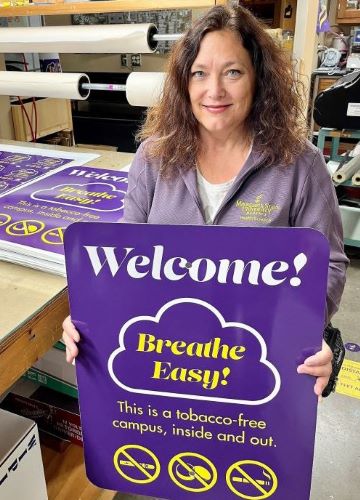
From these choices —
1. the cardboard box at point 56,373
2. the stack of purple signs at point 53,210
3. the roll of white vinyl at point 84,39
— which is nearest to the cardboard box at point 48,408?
the cardboard box at point 56,373

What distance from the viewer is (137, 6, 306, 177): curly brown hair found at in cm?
94

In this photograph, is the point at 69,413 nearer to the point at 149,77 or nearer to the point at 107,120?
the point at 149,77

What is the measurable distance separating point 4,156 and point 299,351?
1.23 m

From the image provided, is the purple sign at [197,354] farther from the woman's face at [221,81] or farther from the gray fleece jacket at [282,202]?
the woman's face at [221,81]

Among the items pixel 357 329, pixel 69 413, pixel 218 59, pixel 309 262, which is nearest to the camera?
pixel 309 262

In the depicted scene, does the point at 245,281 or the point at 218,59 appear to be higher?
the point at 218,59

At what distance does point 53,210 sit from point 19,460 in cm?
54

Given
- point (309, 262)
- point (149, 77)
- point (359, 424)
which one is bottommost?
point (359, 424)

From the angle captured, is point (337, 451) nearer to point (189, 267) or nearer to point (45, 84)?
point (189, 267)

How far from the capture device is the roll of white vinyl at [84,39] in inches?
55.2

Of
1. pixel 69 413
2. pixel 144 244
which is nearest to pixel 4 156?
pixel 69 413

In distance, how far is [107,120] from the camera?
2.91 m

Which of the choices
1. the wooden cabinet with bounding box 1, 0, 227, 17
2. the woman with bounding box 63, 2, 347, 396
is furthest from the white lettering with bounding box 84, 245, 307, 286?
the wooden cabinet with bounding box 1, 0, 227, 17

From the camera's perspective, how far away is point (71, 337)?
792mm
